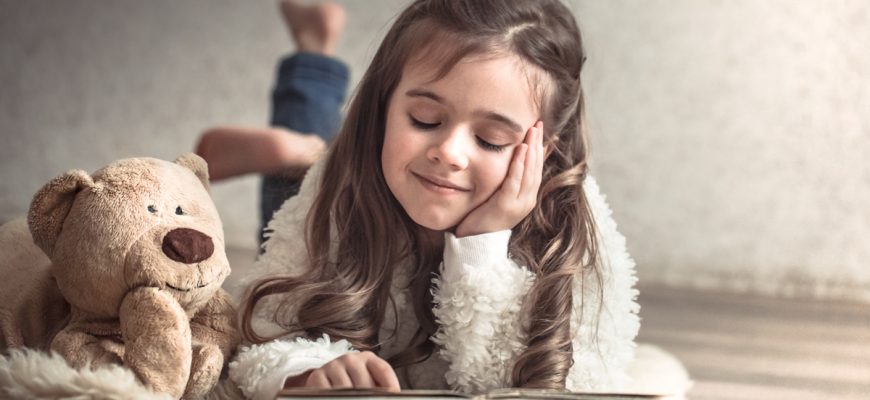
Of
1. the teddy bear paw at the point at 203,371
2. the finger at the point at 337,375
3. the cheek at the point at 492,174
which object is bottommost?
the teddy bear paw at the point at 203,371

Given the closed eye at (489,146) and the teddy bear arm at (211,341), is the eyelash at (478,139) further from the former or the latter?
the teddy bear arm at (211,341)

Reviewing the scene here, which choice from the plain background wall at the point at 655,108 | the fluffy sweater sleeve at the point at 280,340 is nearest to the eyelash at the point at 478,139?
the fluffy sweater sleeve at the point at 280,340

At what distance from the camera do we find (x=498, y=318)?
2.95ft

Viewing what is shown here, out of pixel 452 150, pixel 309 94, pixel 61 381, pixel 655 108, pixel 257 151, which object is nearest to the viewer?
pixel 61 381

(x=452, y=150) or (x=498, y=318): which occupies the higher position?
(x=452, y=150)

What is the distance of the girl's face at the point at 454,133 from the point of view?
870 mm

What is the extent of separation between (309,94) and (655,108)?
1133 millimetres

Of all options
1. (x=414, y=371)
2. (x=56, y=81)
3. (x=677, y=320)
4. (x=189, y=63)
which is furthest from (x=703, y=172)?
(x=56, y=81)

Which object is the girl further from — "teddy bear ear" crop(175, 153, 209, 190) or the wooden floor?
the wooden floor

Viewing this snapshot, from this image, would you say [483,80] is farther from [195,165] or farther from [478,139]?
[195,165]

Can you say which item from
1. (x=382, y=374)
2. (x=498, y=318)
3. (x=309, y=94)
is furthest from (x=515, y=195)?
(x=309, y=94)

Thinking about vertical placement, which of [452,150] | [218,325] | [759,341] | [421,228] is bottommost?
[759,341]

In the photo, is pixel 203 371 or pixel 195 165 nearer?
pixel 203 371

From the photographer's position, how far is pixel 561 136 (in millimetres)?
997
